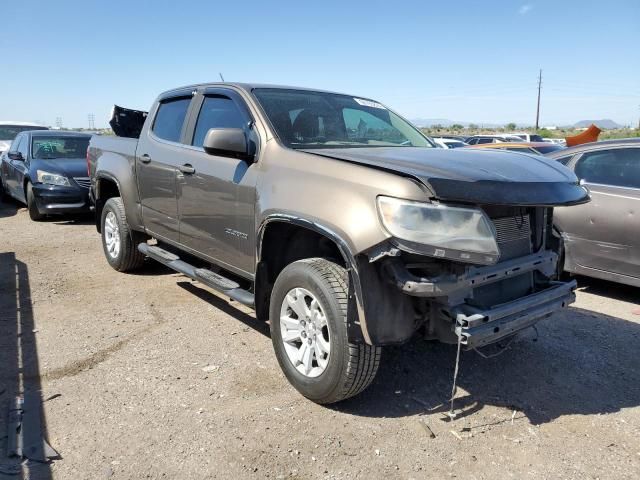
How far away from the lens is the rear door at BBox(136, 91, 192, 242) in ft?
15.5

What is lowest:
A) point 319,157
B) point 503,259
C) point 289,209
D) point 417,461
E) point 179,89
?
point 417,461

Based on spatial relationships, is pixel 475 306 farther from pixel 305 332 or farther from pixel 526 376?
pixel 526 376

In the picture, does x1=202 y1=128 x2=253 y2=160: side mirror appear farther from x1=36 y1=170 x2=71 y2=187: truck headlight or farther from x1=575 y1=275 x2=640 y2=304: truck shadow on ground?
x1=36 y1=170 x2=71 y2=187: truck headlight

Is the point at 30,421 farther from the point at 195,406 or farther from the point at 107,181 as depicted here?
the point at 107,181

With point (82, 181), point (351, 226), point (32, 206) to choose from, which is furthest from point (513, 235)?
point (32, 206)

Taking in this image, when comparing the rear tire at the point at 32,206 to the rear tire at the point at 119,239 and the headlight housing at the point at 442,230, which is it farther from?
the headlight housing at the point at 442,230

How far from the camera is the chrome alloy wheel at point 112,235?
6073 mm

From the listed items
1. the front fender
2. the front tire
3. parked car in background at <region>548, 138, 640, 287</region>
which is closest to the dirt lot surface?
the front tire

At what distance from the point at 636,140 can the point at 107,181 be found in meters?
5.85

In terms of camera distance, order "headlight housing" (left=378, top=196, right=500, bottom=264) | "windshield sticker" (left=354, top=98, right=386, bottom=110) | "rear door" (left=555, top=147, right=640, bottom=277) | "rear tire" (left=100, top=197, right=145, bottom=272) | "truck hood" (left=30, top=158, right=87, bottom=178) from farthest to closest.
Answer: "truck hood" (left=30, top=158, right=87, bottom=178)
"rear tire" (left=100, top=197, right=145, bottom=272)
"rear door" (left=555, top=147, right=640, bottom=277)
"windshield sticker" (left=354, top=98, right=386, bottom=110)
"headlight housing" (left=378, top=196, right=500, bottom=264)

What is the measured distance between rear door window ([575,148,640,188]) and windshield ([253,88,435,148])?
7.17ft

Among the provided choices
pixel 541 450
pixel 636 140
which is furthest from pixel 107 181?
pixel 636 140

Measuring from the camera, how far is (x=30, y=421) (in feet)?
10.0

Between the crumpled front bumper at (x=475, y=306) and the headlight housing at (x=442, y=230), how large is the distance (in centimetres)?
17
